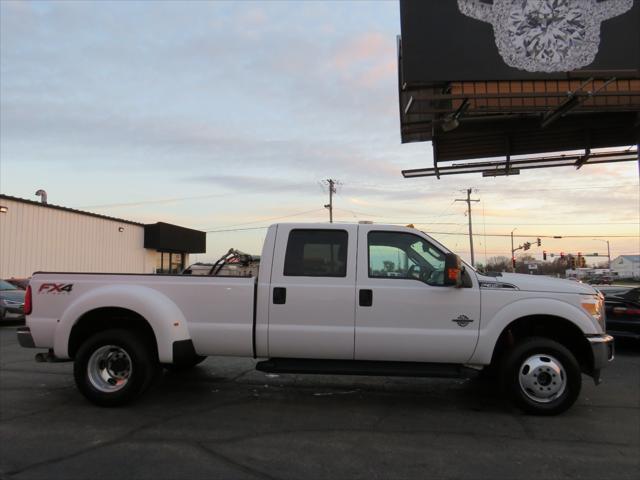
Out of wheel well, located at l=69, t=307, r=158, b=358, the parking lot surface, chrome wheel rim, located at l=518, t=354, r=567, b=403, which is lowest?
the parking lot surface

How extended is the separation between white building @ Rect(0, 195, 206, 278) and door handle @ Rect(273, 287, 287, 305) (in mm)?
20043

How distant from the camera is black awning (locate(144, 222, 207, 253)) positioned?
33.2 meters

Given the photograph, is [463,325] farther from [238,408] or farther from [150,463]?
[150,463]

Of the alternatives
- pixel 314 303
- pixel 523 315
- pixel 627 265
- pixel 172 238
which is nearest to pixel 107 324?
pixel 314 303

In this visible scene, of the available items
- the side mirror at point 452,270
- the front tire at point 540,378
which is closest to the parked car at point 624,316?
the front tire at point 540,378

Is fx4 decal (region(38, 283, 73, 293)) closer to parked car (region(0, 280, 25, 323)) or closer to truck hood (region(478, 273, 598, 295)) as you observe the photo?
truck hood (region(478, 273, 598, 295))

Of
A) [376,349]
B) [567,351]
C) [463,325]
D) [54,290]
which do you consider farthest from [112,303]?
[567,351]

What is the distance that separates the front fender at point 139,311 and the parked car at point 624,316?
782cm

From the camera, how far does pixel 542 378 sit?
539 centimetres

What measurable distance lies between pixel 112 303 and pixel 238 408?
1785mm

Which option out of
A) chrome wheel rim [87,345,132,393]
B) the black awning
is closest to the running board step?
chrome wheel rim [87,345,132,393]

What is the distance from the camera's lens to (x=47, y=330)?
5805 millimetres

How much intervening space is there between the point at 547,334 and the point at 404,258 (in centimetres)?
182

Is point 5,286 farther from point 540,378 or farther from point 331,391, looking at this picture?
point 540,378
